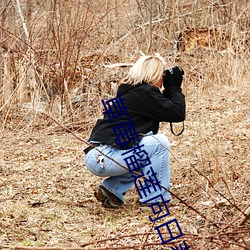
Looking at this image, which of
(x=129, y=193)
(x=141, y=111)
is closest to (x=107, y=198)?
(x=129, y=193)

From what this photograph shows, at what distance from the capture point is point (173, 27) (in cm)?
1023

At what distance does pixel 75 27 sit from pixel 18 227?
4.18 meters

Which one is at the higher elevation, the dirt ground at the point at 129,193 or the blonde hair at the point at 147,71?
the blonde hair at the point at 147,71

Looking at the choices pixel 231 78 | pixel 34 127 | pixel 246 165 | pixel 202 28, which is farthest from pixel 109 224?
pixel 202 28

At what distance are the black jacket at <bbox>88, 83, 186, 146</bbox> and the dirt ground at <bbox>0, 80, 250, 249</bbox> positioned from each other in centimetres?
47

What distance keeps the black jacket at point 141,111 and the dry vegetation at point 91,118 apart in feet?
1.43

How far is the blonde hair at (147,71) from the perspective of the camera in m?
4.11

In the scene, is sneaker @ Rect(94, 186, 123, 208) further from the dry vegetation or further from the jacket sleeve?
the jacket sleeve

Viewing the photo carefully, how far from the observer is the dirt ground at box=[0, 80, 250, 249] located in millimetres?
3311

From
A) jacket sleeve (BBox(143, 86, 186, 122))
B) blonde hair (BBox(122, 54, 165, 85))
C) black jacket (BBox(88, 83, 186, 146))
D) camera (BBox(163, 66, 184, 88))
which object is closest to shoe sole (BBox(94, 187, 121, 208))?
black jacket (BBox(88, 83, 186, 146))

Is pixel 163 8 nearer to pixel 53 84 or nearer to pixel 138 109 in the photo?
pixel 53 84

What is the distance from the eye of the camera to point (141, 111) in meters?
4.11

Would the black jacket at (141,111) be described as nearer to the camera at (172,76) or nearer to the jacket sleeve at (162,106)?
the jacket sleeve at (162,106)

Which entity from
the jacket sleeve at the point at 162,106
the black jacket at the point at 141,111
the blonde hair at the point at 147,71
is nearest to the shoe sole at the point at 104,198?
the black jacket at the point at 141,111
